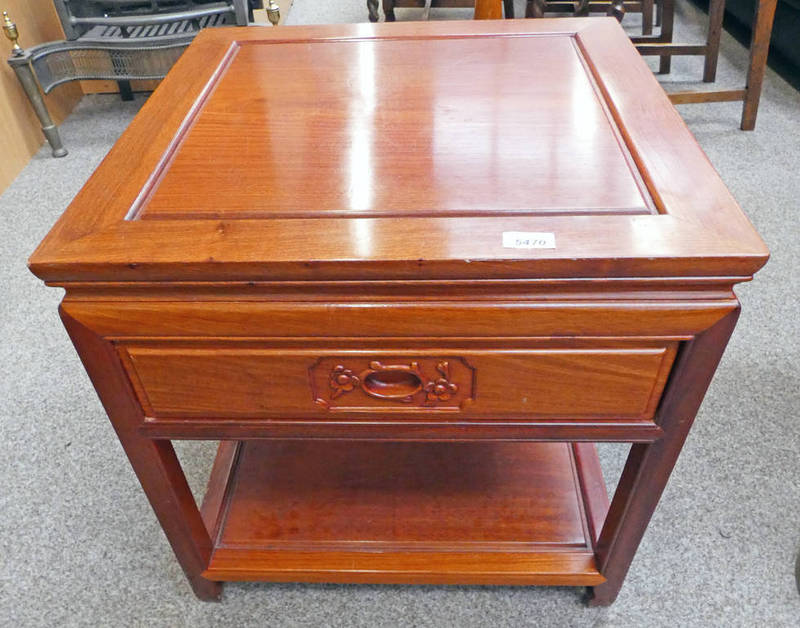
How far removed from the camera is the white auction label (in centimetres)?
52

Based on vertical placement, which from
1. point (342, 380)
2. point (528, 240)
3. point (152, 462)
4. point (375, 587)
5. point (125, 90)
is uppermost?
point (528, 240)

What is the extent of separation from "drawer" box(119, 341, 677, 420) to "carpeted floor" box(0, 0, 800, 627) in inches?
13.8

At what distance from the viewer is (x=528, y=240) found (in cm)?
53

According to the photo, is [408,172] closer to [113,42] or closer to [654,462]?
[654,462]

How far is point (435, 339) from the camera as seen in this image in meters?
0.56

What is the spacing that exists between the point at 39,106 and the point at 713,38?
174 centimetres

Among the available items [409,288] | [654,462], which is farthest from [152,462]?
[654,462]

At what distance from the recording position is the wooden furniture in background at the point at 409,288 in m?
0.53

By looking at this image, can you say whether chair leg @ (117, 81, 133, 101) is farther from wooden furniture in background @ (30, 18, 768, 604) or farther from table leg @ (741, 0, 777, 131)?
table leg @ (741, 0, 777, 131)

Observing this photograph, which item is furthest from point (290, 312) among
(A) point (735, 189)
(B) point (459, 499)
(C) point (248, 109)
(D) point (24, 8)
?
(D) point (24, 8)

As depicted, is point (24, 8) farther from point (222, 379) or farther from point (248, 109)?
point (222, 379)

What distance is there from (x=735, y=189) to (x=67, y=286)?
1.46 meters

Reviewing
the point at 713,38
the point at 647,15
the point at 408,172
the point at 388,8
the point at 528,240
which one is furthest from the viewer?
the point at 388,8

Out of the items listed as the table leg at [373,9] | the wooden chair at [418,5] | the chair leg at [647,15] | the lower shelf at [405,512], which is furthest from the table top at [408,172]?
the table leg at [373,9]
